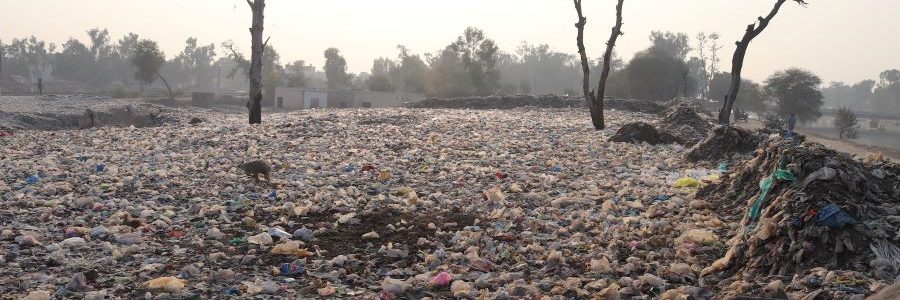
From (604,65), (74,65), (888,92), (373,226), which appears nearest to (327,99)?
(604,65)

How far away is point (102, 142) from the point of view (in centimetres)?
1020

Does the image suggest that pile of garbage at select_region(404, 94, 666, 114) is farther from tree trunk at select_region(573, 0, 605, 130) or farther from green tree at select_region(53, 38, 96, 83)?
green tree at select_region(53, 38, 96, 83)

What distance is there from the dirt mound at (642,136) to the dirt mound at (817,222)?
17.6ft

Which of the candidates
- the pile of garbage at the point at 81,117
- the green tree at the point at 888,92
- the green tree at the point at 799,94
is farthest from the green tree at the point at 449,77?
the green tree at the point at 888,92

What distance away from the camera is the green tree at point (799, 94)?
151 feet

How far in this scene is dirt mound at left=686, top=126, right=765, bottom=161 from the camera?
8.01 meters

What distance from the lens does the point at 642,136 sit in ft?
34.3

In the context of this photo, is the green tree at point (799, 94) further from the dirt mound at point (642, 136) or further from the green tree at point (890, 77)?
the green tree at point (890, 77)

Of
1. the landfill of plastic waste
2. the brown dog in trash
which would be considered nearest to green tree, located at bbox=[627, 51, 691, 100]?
the landfill of plastic waste

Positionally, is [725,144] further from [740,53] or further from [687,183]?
[740,53]

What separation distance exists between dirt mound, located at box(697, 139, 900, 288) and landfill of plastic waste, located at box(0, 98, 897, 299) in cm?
3

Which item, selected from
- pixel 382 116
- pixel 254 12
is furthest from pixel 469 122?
pixel 254 12

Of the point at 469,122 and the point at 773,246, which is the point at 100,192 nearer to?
the point at 773,246

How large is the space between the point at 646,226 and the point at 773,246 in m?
1.16
